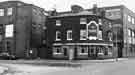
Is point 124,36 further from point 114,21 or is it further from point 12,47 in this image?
point 12,47

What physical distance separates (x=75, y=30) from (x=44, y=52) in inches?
370

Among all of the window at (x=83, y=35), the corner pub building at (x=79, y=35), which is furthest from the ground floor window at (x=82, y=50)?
the window at (x=83, y=35)

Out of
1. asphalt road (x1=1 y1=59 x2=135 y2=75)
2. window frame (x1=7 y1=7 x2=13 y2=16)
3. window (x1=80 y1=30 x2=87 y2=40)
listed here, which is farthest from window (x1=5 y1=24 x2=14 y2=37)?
asphalt road (x1=1 y1=59 x2=135 y2=75)

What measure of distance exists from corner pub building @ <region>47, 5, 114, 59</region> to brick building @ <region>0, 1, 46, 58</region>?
3703 millimetres

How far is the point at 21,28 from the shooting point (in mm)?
51750

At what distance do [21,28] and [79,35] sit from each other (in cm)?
1454

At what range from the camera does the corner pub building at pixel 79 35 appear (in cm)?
4542

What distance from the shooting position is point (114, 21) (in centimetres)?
6103

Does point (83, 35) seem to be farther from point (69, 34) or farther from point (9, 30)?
point (9, 30)

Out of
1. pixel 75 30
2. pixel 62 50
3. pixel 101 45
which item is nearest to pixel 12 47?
pixel 62 50

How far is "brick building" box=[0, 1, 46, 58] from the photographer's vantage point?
5072cm

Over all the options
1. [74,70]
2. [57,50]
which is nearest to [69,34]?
[57,50]

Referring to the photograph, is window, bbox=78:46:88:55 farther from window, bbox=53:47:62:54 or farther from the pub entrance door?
window, bbox=53:47:62:54

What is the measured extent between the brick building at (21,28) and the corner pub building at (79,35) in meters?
3.70
